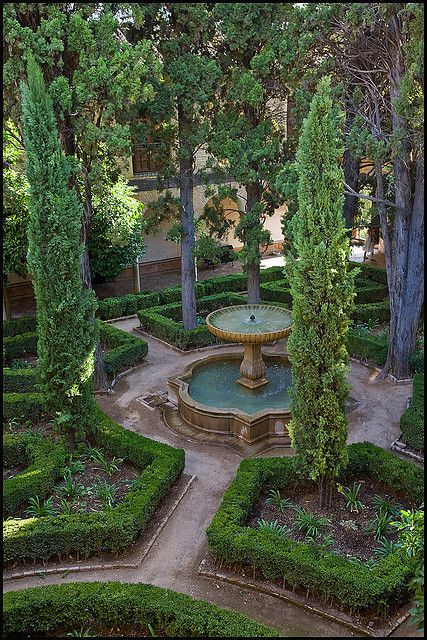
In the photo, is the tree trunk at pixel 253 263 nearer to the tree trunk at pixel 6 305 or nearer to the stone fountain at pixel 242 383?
the stone fountain at pixel 242 383

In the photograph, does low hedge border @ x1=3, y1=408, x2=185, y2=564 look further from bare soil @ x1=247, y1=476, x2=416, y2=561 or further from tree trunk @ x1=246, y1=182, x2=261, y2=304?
tree trunk @ x1=246, y1=182, x2=261, y2=304

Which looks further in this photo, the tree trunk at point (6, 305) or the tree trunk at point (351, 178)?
the tree trunk at point (351, 178)

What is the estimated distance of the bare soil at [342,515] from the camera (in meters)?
8.29

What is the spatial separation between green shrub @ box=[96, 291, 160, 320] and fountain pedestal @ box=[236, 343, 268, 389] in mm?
7001

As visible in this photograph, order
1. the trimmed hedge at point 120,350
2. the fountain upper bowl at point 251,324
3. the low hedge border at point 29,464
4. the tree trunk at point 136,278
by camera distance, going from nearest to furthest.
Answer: the low hedge border at point 29,464, the fountain upper bowl at point 251,324, the trimmed hedge at point 120,350, the tree trunk at point 136,278

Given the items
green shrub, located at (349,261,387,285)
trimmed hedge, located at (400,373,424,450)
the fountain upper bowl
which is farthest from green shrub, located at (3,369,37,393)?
green shrub, located at (349,261,387,285)

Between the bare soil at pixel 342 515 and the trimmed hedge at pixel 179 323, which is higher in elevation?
the trimmed hedge at pixel 179 323

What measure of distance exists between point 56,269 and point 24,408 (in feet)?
12.3

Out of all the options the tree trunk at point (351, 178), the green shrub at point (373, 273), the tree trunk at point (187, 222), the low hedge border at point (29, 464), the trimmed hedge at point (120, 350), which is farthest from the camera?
the green shrub at point (373, 273)

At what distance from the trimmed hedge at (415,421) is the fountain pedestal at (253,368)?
3.19 meters

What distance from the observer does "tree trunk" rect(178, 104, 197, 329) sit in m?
15.5

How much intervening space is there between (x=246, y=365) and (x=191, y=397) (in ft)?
4.62

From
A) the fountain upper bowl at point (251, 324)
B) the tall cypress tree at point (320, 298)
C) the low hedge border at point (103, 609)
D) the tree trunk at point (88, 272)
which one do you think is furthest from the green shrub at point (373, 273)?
the low hedge border at point (103, 609)

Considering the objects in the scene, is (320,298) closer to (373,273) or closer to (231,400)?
(231,400)
